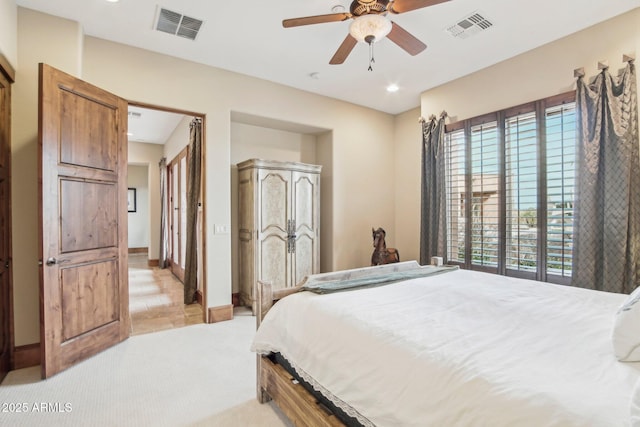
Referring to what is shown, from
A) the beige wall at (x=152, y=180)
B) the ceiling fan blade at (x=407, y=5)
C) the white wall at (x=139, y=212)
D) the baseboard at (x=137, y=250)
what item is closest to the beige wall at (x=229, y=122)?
the ceiling fan blade at (x=407, y=5)

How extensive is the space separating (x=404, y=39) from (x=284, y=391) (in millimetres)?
2609

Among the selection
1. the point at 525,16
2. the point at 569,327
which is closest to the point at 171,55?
the point at 525,16

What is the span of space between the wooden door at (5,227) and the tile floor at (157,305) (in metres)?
1.01

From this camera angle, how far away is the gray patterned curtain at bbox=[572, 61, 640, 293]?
8.51 ft

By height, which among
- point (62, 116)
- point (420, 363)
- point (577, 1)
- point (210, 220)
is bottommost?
point (420, 363)

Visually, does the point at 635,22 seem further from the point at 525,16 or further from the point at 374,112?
the point at 374,112

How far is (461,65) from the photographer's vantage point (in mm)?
3639

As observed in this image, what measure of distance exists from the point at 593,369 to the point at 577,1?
9.77ft

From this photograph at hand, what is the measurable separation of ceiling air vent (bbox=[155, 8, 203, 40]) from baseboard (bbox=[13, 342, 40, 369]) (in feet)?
9.82

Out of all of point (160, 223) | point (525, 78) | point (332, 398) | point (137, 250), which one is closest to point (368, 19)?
point (525, 78)

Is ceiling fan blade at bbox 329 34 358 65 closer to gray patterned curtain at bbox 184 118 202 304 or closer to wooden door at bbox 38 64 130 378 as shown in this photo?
wooden door at bbox 38 64 130 378

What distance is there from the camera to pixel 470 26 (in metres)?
2.88

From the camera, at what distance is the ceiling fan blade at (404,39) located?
7.55 ft

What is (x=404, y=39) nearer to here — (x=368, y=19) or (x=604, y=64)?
(x=368, y=19)
